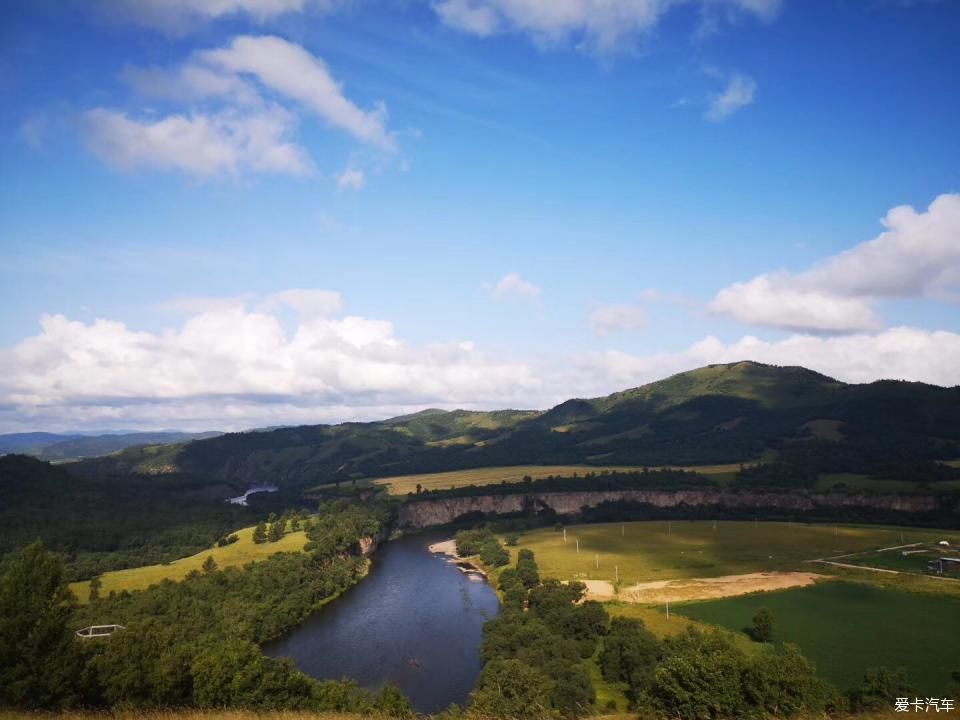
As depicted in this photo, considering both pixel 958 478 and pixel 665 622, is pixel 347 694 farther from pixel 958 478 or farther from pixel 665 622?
pixel 958 478

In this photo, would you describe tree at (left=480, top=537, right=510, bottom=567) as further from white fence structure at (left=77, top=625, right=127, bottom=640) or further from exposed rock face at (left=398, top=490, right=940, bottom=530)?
white fence structure at (left=77, top=625, right=127, bottom=640)

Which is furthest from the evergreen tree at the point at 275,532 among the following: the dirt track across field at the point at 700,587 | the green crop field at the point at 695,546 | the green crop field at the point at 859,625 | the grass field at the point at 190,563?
the green crop field at the point at 859,625

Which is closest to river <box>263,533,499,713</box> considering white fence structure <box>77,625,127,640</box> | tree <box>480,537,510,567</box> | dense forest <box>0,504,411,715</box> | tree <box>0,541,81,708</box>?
tree <box>480,537,510,567</box>

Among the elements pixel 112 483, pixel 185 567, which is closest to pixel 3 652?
pixel 185 567

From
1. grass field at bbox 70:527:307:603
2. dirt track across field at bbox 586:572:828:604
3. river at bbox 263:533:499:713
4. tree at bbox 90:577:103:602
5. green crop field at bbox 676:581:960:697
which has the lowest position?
river at bbox 263:533:499:713

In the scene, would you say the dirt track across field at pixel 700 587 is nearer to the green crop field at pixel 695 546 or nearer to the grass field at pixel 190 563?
the green crop field at pixel 695 546
